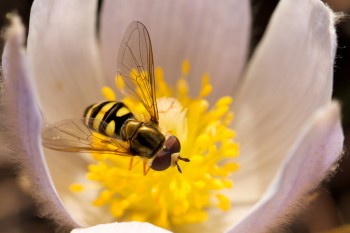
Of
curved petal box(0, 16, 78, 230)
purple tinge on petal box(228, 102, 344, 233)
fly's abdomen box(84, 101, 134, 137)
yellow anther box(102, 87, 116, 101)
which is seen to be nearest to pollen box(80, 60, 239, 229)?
yellow anther box(102, 87, 116, 101)

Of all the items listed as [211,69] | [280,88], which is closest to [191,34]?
[211,69]

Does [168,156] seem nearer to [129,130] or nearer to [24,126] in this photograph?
[129,130]

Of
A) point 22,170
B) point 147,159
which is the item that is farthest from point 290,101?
point 22,170

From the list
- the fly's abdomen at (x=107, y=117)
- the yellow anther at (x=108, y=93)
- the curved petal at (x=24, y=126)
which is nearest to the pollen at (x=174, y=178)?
the yellow anther at (x=108, y=93)

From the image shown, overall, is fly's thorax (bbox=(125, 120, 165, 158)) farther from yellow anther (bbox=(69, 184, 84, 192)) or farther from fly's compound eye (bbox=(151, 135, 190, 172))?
yellow anther (bbox=(69, 184, 84, 192))

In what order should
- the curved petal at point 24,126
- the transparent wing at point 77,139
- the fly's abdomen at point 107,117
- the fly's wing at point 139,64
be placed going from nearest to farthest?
the curved petal at point 24,126
the transparent wing at point 77,139
the fly's abdomen at point 107,117
the fly's wing at point 139,64

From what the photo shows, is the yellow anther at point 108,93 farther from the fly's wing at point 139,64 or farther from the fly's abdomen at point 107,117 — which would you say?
the fly's abdomen at point 107,117
